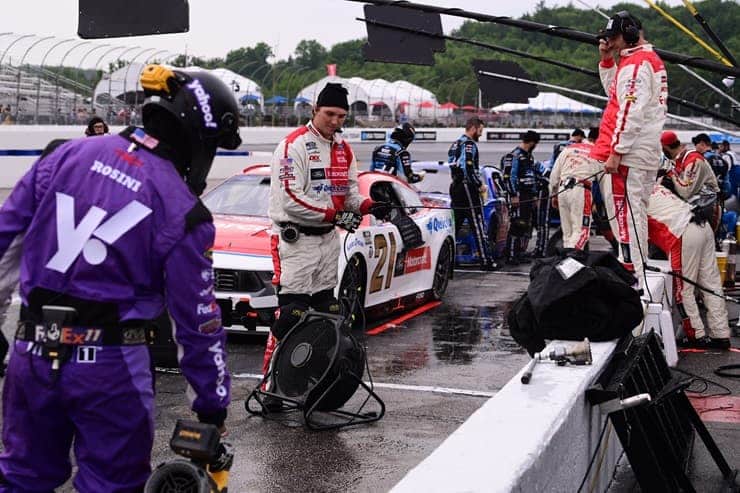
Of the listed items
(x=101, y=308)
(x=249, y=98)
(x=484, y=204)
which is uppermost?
(x=101, y=308)

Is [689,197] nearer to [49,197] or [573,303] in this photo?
Answer: [573,303]

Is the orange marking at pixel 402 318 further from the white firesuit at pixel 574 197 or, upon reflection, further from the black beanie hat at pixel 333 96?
the black beanie hat at pixel 333 96

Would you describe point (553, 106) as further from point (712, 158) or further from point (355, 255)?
point (355, 255)

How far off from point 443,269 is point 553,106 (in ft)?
186

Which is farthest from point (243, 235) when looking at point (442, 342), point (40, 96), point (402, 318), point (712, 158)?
point (40, 96)

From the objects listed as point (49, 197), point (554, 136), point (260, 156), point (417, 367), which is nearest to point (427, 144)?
point (554, 136)

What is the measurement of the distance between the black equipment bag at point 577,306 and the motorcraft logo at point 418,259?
5.38 metres

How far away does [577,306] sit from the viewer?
6.05m

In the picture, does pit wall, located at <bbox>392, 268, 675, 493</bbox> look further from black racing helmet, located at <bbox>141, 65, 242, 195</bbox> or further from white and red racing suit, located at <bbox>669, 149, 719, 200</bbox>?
white and red racing suit, located at <bbox>669, 149, 719, 200</bbox>

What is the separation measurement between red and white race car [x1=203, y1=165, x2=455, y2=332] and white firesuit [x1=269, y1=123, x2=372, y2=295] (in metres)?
1.31

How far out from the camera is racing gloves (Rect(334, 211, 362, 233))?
7.83 metres

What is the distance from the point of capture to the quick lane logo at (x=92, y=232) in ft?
11.6

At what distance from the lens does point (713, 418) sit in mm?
7566

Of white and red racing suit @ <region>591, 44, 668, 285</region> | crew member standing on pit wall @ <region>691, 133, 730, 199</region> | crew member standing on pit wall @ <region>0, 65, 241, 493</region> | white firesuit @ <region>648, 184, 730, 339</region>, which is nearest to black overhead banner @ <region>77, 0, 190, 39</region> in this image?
crew member standing on pit wall @ <region>0, 65, 241, 493</region>
